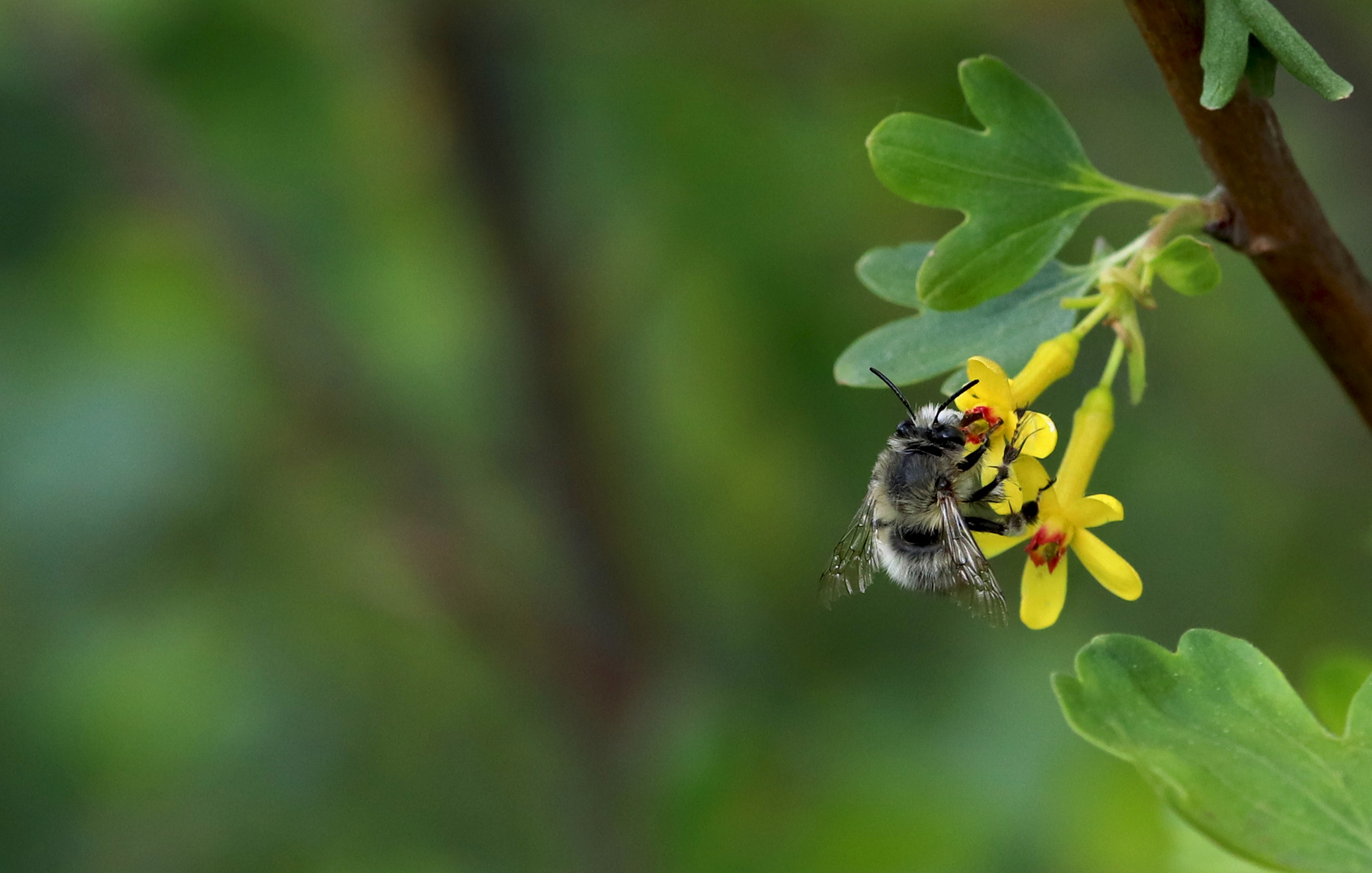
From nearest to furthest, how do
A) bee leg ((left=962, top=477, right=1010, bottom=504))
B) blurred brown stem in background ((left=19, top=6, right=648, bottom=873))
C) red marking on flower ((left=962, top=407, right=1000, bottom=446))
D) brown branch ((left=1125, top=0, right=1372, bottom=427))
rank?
brown branch ((left=1125, top=0, right=1372, bottom=427)) < red marking on flower ((left=962, top=407, right=1000, bottom=446)) < bee leg ((left=962, top=477, right=1010, bottom=504)) < blurred brown stem in background ((left=19, top=6, right=648, bottom=873))

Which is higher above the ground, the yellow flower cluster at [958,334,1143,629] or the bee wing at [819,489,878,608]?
the bee wing at [819,489,878,608]

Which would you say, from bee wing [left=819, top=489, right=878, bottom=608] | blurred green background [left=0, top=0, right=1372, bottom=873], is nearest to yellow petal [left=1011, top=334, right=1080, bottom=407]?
bee wing [left=819, top=489, right=878, bottom=608]

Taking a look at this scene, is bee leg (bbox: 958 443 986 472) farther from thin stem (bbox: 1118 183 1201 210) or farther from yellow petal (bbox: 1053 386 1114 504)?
thin stem (bbox: 1118 183 1201 210)

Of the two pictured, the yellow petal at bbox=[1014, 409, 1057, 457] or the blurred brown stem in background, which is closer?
the yellow petal at bbox=[1014, 409, 1057, 457]

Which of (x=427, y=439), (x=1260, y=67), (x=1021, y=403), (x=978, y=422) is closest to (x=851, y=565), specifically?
(x=978, y=422)

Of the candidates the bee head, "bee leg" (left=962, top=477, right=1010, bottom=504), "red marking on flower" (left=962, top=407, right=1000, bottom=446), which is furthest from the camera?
the bee head

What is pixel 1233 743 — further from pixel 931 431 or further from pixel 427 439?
pixel 427 439

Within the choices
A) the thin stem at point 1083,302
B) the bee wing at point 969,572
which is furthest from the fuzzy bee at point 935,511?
the thin stem at point 1083,302

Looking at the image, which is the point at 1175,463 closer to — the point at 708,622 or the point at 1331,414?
the point at 1331,414
